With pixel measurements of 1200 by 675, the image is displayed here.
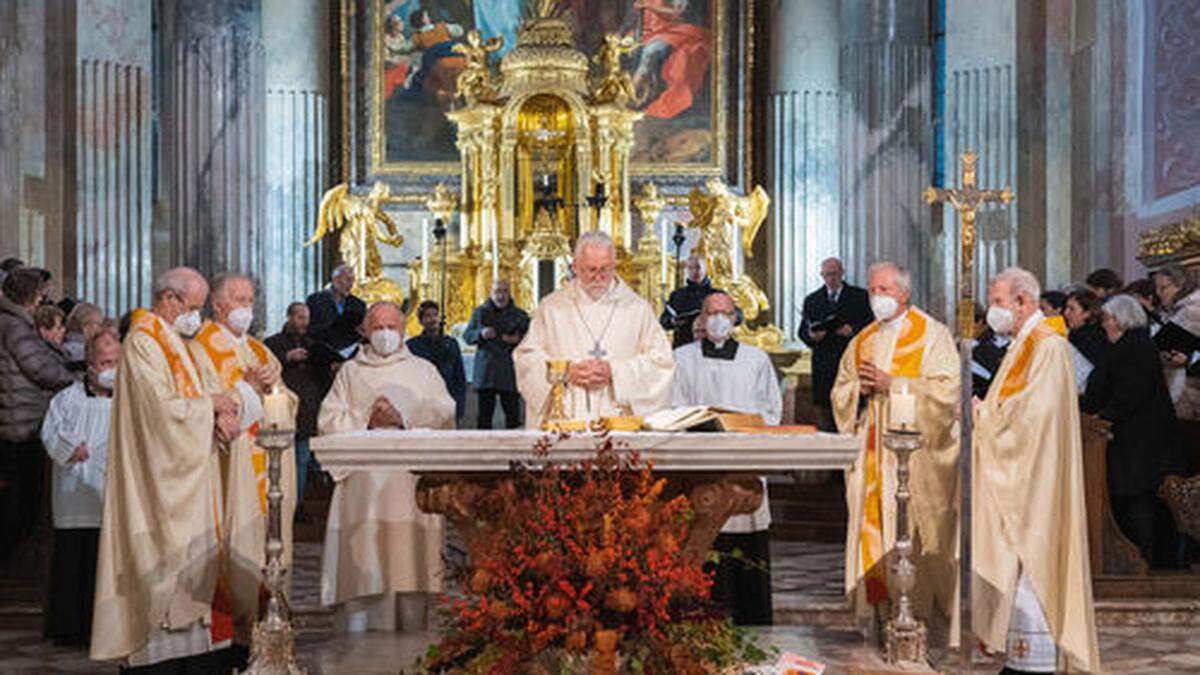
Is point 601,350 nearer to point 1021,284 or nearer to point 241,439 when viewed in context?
point 241,439

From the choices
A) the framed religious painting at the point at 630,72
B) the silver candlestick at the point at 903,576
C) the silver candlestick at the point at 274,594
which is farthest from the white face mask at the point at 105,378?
the framed religious painting at the point at 630,72

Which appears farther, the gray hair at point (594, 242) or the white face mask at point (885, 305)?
the white face mask at point (885, 305)

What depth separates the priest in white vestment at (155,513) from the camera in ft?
22.9

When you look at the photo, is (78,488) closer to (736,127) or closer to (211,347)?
(211,347)

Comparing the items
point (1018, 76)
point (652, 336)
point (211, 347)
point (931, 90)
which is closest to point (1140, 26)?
point (1018, 76)

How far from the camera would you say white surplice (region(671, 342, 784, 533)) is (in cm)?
941

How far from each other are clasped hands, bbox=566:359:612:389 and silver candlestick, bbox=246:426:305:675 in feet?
3.92

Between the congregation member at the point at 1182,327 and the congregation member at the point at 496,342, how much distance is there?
545cm

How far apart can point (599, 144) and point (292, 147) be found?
3.39 meters

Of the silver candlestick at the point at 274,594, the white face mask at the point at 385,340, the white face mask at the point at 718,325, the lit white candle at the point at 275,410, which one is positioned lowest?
the silver candlestick at the point at 274,594

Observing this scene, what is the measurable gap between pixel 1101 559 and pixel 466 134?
10.3 meters

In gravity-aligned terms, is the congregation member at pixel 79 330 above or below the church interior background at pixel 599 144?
below

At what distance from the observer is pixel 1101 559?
960 cm

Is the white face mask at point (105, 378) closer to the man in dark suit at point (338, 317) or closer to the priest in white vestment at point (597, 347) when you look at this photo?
the priest in white vestment at point (597, 347)
